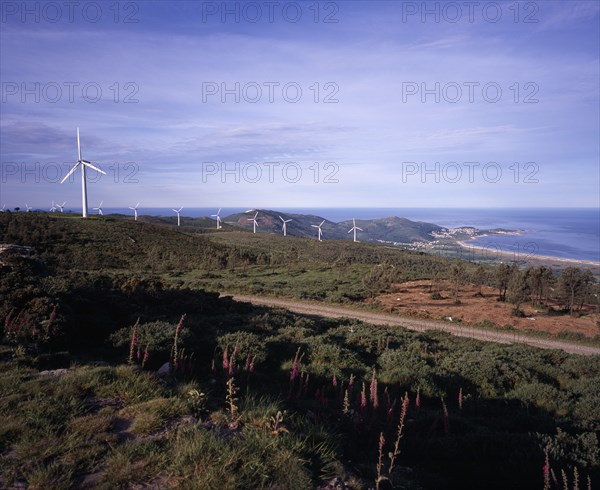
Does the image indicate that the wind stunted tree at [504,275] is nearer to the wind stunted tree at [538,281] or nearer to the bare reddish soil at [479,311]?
the bare reddish soil at [479,311]

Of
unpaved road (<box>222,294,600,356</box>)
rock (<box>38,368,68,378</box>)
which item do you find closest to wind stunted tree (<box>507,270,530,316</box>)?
unpaved road (<box>222,294,600,356</box>)

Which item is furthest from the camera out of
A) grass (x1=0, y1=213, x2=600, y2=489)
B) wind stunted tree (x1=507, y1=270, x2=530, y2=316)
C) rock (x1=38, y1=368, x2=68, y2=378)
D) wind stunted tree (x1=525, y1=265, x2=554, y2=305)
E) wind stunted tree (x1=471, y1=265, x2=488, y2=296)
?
wind stunted tree (x1=471, y1=265, x2=488, y2=296)

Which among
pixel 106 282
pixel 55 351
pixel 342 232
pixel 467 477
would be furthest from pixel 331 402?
pixel 342 232

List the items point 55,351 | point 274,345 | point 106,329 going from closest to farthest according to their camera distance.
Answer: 1. point 55,351
2. point 106,329
3. point 274,345

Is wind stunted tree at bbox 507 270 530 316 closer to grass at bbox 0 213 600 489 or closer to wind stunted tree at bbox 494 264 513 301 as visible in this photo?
wind stunted tree at bbox 494 264 513 301

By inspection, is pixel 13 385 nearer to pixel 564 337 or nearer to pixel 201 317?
pixel 201 317

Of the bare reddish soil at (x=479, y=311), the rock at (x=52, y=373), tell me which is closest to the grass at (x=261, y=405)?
the rock at (x=52, y=373)
